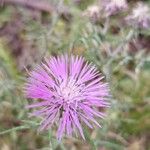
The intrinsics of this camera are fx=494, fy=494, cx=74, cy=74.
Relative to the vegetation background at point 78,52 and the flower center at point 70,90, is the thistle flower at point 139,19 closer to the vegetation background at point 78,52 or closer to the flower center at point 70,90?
the vegetation background at point 78,52

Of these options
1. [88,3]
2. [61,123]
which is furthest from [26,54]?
[61,123]

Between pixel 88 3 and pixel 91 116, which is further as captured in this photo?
pixel 88 3

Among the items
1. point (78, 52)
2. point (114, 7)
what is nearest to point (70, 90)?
point (78, 52)

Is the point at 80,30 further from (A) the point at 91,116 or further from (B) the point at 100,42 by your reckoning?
(A) the point at 91,116

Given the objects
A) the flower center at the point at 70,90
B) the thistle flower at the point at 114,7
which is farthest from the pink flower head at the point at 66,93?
the thistle flower at the point at 114,7

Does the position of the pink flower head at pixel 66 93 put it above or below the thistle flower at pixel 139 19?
below

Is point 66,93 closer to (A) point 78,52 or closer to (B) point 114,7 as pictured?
(A) point 78,52
